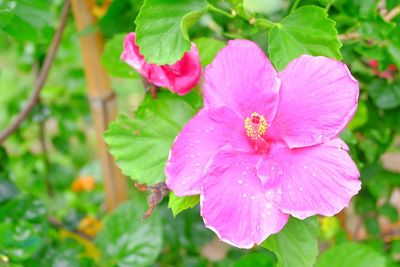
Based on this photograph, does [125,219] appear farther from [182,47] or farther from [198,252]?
[182,47]

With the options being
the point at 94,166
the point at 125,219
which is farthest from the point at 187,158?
the point at 94,166

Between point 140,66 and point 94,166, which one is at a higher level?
point 140,66

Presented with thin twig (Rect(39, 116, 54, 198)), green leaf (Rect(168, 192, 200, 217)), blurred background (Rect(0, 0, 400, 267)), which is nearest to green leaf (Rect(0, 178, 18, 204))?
blurred background (Rect(0, 0, 400, 267))

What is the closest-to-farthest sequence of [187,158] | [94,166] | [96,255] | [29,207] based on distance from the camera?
[187,158], [29,207], [96,255], [94,166]

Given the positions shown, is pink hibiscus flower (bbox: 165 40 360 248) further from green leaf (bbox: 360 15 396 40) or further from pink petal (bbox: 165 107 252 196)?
green leaf (bbox: 360 15 396 40)

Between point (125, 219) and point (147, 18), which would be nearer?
point (147, 18)

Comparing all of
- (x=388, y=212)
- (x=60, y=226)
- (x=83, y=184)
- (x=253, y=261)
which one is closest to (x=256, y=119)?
(x=253, y=261)
